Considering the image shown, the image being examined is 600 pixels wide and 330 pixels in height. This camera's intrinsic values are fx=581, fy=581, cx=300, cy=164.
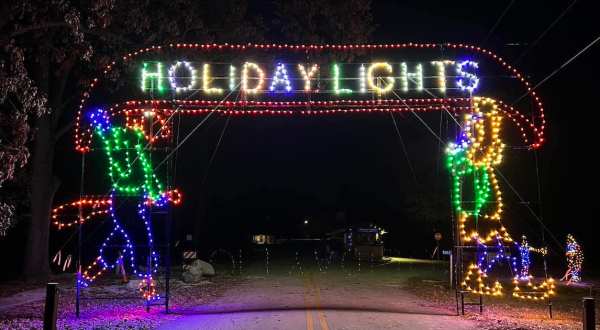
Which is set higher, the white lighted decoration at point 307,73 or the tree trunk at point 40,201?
the white lighted decoration at point 307,73

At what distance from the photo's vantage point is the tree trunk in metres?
20.7

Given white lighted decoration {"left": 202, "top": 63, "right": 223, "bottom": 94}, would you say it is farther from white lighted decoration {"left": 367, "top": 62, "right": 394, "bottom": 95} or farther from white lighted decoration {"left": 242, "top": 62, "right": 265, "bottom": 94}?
white lighted decoration {"left": 367, "top": 62, "right": 394, "bottom": 95}

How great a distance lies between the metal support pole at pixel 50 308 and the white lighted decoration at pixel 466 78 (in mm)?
9831

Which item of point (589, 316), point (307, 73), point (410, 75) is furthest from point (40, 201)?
point (589, 316)

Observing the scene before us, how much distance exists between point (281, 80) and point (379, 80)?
2370mm

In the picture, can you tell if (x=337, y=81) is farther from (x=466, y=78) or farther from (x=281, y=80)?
(x=466, y=78)

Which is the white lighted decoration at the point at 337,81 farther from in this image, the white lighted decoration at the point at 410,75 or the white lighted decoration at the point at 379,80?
the white lighted decoration at the point at 410,75

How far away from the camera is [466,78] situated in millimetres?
13750

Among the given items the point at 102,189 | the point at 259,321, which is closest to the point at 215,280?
the point at 102,189

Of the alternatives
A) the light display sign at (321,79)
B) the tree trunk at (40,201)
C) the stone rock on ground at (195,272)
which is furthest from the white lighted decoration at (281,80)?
the tree trunk at (40,201)

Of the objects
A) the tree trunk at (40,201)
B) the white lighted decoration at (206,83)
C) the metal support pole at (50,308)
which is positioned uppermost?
the white lighted decoration at (206,83)

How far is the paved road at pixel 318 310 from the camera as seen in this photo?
1110 centimetres

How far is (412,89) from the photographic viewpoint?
45.1 ft

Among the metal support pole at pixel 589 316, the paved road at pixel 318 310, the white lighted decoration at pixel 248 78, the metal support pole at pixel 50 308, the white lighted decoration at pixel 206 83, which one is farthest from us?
the white lighted decoration at pixel 248 78
